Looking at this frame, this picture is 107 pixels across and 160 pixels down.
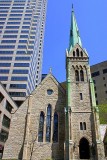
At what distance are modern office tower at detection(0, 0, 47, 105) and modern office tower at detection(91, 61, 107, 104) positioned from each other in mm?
30293

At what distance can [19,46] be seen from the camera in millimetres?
89250

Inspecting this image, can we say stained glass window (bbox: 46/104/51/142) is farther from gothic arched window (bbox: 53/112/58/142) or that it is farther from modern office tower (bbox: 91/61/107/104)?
modern office tower (bbox: 91/61/107/104)

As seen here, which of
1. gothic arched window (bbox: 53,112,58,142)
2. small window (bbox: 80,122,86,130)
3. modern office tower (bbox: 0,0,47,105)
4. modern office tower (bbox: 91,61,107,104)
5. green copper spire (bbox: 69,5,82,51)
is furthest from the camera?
modern office tower (bbox: 91,61,107,104)

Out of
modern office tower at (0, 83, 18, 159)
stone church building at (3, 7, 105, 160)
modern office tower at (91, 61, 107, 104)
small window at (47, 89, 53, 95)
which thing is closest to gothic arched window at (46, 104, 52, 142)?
stone church building at (3, 7, 105, 160)

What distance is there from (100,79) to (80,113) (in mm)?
62692

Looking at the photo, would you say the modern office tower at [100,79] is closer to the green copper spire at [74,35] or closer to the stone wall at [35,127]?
the green copper spire at [74,35]

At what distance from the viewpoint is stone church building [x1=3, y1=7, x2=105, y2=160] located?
97.3 ft

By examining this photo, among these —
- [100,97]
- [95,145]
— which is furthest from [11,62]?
[95,145]

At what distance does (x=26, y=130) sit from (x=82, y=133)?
354 inches

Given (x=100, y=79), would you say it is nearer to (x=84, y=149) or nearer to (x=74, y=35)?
(x=74, y=35)

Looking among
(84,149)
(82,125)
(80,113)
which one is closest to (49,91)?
(80,113)

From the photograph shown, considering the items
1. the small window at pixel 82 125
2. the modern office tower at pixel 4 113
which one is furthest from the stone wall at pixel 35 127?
the modern office tower at pixel 4 113

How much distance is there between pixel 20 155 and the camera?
3030cm

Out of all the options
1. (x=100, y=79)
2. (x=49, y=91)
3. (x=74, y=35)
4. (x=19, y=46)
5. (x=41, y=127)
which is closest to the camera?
(x=41, y=127)
